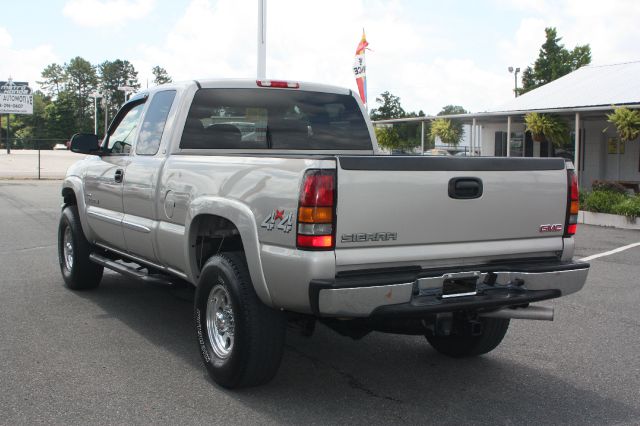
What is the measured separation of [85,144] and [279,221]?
3383 mm

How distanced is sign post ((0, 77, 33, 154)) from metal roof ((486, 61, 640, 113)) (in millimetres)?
42172

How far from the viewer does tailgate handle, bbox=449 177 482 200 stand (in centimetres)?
423

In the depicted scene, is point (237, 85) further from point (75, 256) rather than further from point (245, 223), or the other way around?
point (75, 256)

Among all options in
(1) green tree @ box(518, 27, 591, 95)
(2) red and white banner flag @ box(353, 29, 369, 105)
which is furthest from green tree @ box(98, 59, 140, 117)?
(2) red and white banner flag @ box(353, 29, 369, 105)

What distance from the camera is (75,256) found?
7445 millimetres

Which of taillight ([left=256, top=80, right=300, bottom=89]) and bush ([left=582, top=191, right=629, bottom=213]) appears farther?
bush ([left=582, top=191, right=629, bottom=213])

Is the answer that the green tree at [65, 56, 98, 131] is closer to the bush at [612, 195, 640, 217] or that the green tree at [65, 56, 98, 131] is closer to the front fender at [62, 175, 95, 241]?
the bush at [612, 195, 640, 217]

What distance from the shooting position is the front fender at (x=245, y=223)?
4.19 meters

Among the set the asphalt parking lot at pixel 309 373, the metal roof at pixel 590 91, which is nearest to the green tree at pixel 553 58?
the metal roof at pixel 590 91

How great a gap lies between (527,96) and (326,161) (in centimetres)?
2263

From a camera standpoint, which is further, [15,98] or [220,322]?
[15,98]

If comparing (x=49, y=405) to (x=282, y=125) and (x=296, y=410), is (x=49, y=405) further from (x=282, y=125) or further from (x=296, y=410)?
(x=282, y=125)

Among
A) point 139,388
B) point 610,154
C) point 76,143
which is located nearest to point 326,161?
point 139,388

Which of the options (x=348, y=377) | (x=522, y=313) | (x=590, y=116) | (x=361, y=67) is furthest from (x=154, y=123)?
(x=590, y=116)
